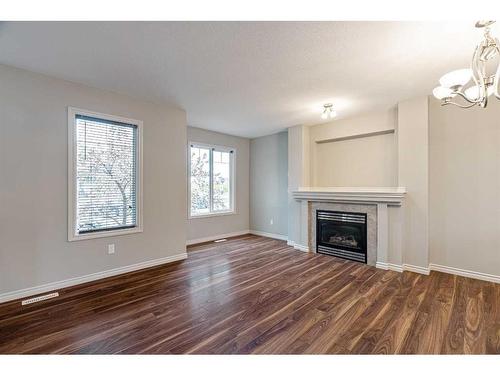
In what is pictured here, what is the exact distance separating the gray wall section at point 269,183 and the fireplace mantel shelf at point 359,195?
88 centimetres

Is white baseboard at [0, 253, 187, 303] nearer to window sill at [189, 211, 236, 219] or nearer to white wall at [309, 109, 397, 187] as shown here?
window sill at [189, 211, 236, 219]

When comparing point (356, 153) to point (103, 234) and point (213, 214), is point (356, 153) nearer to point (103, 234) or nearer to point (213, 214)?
point (213, 214)

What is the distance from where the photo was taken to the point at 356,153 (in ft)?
14.9

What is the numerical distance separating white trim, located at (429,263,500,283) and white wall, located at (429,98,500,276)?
0.04 m

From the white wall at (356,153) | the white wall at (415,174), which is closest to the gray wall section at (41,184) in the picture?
the white wall at (356,153)

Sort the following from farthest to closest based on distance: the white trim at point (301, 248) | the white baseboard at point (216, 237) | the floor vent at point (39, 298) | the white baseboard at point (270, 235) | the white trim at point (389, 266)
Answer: the white baseboard at point (270, 235)
the white baseboard at point (216, 237)
the white trim at point (301, 248)
the white trim at point (389, 266)
the floor vent at point (39, 298)

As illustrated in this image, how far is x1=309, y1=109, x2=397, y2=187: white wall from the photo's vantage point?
4.09m

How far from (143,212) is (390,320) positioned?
3343 millimetres

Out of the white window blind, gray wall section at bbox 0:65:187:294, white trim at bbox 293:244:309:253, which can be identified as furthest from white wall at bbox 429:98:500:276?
the white window blind

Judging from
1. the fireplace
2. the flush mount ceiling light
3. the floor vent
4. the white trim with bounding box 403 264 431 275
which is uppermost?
the flush mount ceiling light

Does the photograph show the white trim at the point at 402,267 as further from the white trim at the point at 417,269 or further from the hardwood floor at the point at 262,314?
the hardwood floor at the point at 262,314

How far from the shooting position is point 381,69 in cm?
263

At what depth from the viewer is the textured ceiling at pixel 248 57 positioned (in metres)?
1.96
